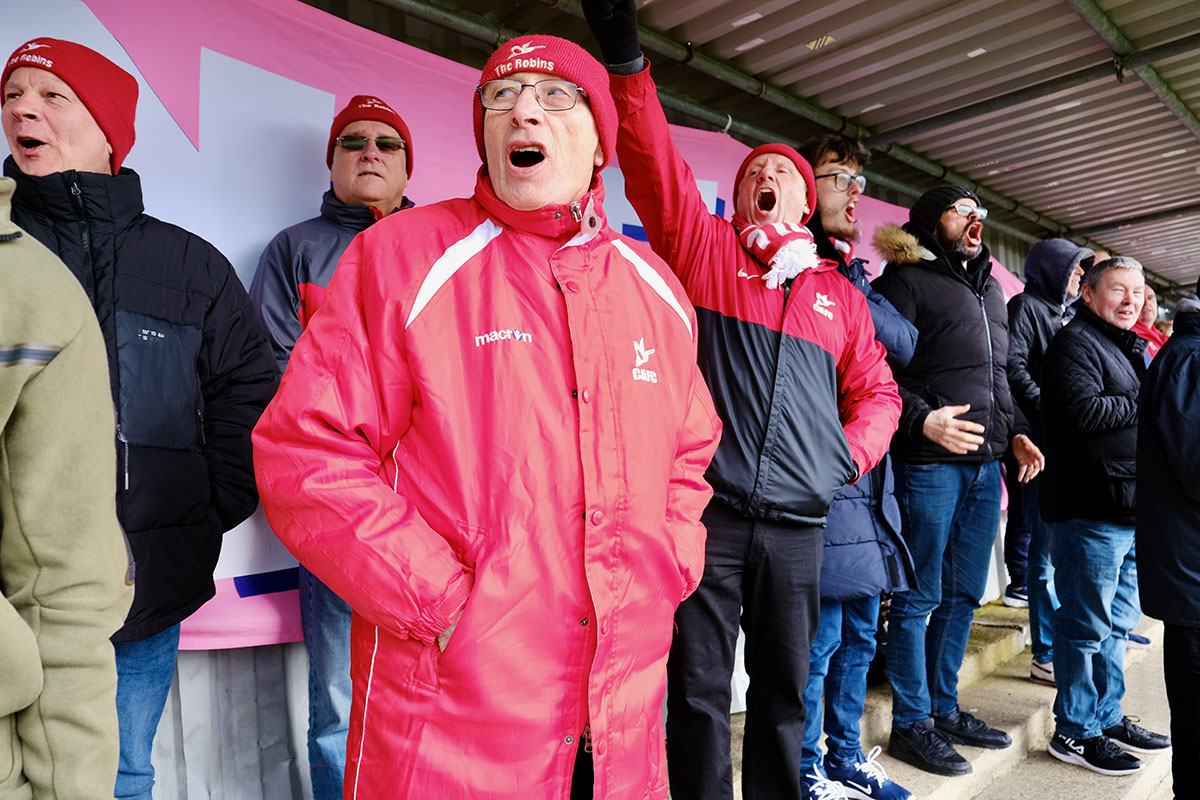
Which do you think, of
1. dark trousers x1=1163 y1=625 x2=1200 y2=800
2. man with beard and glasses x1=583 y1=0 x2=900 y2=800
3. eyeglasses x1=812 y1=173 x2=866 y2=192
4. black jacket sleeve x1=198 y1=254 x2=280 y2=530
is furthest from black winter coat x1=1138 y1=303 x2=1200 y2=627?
black jacket sleeve x1=198 y1=254 x2=280 y2=530

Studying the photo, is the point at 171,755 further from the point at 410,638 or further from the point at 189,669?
the point at 410,638

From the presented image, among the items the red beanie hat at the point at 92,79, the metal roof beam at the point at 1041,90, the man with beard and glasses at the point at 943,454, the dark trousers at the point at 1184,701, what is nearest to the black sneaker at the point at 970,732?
the man with beard and glasses at the point at 943,454

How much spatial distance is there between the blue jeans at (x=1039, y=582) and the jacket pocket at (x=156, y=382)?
13.9ft

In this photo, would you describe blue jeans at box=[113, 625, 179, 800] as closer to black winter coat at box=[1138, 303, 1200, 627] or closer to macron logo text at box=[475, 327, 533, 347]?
macron logo text at box=[475, 327, 533, 347]

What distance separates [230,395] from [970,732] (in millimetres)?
3297

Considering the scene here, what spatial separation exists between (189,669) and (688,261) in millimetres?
1945

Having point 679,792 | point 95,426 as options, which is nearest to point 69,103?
point 95,426

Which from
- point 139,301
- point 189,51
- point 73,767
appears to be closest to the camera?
point 73,767

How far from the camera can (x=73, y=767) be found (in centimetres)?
103

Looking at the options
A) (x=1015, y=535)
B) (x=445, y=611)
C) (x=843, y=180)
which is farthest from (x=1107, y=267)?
(x=445, y=611)

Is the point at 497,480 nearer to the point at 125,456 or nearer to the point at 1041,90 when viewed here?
the point at 125,456

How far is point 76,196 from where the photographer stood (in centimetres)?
189

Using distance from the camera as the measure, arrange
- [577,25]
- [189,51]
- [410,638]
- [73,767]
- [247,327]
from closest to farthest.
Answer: [73,767] → [410,638] → [247,327] → [189,51] → [577,25]

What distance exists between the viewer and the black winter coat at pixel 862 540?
2771mm
